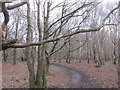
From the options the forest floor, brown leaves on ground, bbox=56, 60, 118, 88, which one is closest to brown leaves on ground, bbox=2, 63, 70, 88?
the forest floor

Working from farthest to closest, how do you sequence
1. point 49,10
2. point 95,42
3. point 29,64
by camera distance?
point 95,42 → point 49,10 → point 29,64

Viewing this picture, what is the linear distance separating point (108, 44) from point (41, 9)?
35.7 m

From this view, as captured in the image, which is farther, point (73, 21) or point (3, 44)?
point (73, 21)

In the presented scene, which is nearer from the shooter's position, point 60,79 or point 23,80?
point 23,80

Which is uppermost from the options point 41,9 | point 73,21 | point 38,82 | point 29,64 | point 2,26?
point 41,9

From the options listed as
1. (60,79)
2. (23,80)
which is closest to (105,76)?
(60,79)

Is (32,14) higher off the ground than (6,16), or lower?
higher

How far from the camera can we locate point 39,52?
10.3 metres

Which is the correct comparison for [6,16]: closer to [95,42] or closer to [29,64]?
[29,64]

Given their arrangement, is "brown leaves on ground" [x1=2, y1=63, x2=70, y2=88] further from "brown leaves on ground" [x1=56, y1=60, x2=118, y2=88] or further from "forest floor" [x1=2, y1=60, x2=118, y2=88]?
"brown leaves on ground" [x1=56, y1=60, x2=118, y2=88]

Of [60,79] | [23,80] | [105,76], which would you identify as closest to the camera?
[23,80]

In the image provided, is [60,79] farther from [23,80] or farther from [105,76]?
[105,76]

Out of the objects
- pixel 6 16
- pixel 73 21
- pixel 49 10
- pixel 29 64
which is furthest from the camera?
pixel 73 21

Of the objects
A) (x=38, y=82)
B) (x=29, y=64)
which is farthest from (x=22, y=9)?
(x=38, y=82)
